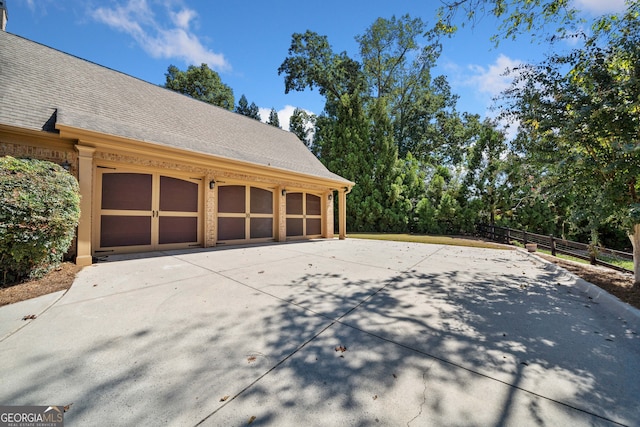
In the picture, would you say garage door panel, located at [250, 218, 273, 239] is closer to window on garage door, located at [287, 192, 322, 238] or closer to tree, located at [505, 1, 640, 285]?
window on garage door, located at [287, 192, 322, 238]

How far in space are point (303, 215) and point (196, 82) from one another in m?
24.9

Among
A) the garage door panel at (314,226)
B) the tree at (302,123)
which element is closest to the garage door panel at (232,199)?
the garage door panel at (314,226)

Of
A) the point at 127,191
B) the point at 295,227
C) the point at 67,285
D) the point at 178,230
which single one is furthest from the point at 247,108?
the point at 67,285

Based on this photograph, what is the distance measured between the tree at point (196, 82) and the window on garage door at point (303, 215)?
2230cm

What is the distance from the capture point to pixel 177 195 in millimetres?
7629

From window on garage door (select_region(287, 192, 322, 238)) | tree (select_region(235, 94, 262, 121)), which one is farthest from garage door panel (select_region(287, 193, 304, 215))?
tree (select_region(235, 94, 262, 121))

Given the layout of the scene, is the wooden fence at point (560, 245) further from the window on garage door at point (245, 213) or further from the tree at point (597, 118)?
the window on garage door at point (245, 213)

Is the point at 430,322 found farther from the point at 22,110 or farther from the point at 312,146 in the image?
the point at 312,146

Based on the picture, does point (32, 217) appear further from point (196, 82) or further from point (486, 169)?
point (196, 82)

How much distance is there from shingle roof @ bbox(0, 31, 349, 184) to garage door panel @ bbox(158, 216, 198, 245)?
2.25m

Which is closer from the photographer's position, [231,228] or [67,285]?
[67,285]

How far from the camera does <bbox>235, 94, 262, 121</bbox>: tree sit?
36688 millimetres

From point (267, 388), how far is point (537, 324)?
3215 millimetres

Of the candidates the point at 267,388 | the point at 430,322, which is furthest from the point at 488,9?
the point at 267,388
